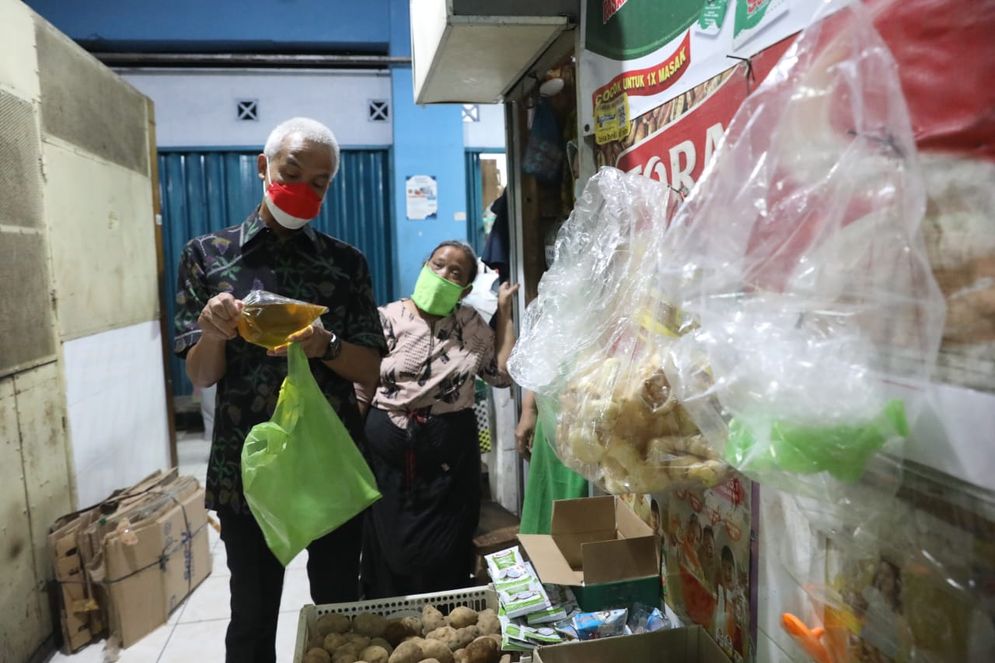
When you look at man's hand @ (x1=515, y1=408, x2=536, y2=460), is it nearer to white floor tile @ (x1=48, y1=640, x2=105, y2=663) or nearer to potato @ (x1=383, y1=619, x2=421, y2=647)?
potato @ (x1=383, y1=619, x2=421, y2=647)

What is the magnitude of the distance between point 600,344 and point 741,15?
475mm

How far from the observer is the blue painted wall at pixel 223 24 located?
4582 mm

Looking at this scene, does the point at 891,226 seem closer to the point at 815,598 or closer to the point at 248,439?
the point at 815,598

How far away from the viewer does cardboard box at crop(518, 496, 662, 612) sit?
122cm

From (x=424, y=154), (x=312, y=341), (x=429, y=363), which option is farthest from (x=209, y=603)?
(x=424, y=154)

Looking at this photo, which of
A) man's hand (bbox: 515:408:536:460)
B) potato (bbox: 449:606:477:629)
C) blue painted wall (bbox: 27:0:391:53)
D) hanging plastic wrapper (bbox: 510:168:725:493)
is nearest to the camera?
hanging plastic wrapper (bbox: 510:168:725:493)

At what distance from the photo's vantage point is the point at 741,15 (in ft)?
2.87

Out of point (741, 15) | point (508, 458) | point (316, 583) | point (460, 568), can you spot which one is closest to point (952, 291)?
point (741, 15)

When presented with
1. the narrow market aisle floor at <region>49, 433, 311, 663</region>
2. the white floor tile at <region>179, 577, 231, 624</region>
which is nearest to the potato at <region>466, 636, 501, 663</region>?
the narrow market aisle floor at <region>49, 433, 311, 663</region>

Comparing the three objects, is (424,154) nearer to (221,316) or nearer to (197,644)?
(197,644)

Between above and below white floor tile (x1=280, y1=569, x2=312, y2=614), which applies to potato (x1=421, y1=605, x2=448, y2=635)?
above

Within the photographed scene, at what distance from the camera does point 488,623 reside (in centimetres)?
142

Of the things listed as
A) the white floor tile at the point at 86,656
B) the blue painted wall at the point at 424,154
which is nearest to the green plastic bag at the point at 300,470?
the white floor tile at the point at 86,656

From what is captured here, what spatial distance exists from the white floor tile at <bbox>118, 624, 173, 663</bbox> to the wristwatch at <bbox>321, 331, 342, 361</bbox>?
5.06 feet
